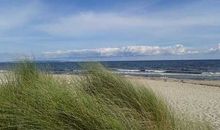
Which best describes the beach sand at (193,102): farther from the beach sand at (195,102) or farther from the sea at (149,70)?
the sea at (149,70)

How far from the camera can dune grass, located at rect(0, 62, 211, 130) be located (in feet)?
12.5

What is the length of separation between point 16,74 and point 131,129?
2.56m

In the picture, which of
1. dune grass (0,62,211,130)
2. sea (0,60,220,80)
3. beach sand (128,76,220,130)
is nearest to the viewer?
dune grass (0,62,211,130)

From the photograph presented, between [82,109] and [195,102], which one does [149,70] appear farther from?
[82,109]

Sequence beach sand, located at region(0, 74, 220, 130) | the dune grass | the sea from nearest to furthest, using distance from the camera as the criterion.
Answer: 1. the dune grass
2. the sea
3. beach sand, located at region(0, 74, 220, 130)

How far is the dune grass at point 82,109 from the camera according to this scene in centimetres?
380

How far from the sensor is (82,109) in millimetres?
3809

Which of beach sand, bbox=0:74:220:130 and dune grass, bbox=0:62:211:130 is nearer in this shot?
dune grass, bbox=0:62:211:130

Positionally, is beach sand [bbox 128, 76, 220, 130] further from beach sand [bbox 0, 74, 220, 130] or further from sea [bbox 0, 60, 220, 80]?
sea [bbox 0, 60, 220, 80]

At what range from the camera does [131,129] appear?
3832mm

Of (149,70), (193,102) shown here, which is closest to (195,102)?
(193,102)

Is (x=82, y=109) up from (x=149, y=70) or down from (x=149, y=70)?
up

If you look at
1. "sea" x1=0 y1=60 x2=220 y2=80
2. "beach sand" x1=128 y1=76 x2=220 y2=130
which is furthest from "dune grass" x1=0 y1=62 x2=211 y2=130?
"sea" x1=0 y1=60 x2=220 y2=80

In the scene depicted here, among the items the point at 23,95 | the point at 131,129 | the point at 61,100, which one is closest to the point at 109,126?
the point at 131,129
